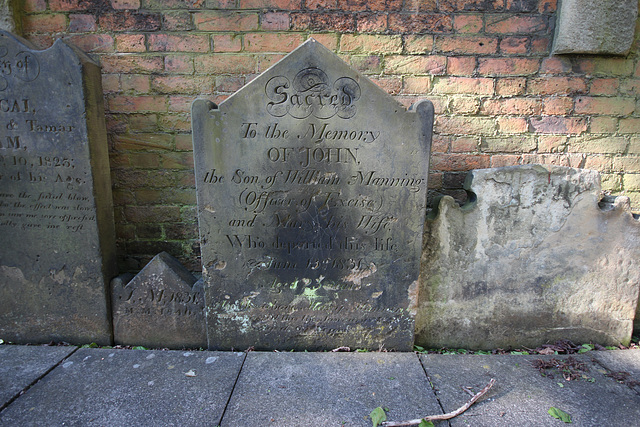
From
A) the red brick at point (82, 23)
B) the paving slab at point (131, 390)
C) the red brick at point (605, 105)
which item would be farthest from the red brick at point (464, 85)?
the red brick at point (82, 23)

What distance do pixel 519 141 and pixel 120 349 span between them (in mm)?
3061

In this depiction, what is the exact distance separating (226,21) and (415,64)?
135cm

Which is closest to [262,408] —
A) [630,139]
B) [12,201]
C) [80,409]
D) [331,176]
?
[80,409]

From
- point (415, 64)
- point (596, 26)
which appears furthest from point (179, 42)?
point (596, 26)

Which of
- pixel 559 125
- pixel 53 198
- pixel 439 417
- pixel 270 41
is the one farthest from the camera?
pixel 559 125

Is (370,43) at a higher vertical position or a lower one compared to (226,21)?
lower

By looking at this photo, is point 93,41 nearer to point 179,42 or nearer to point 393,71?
point 179,42

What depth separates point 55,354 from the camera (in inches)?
79.5

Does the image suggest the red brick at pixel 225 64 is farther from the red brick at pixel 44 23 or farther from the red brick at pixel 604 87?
the red brick at pixel 604 87

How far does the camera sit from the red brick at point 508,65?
7.76 ft

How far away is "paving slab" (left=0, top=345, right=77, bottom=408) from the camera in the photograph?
1.71 meters

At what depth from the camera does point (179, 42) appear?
7.70 ft

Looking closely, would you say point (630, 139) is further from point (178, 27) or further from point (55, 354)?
point (55, 354)

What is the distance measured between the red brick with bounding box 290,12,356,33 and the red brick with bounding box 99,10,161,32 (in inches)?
37.6
